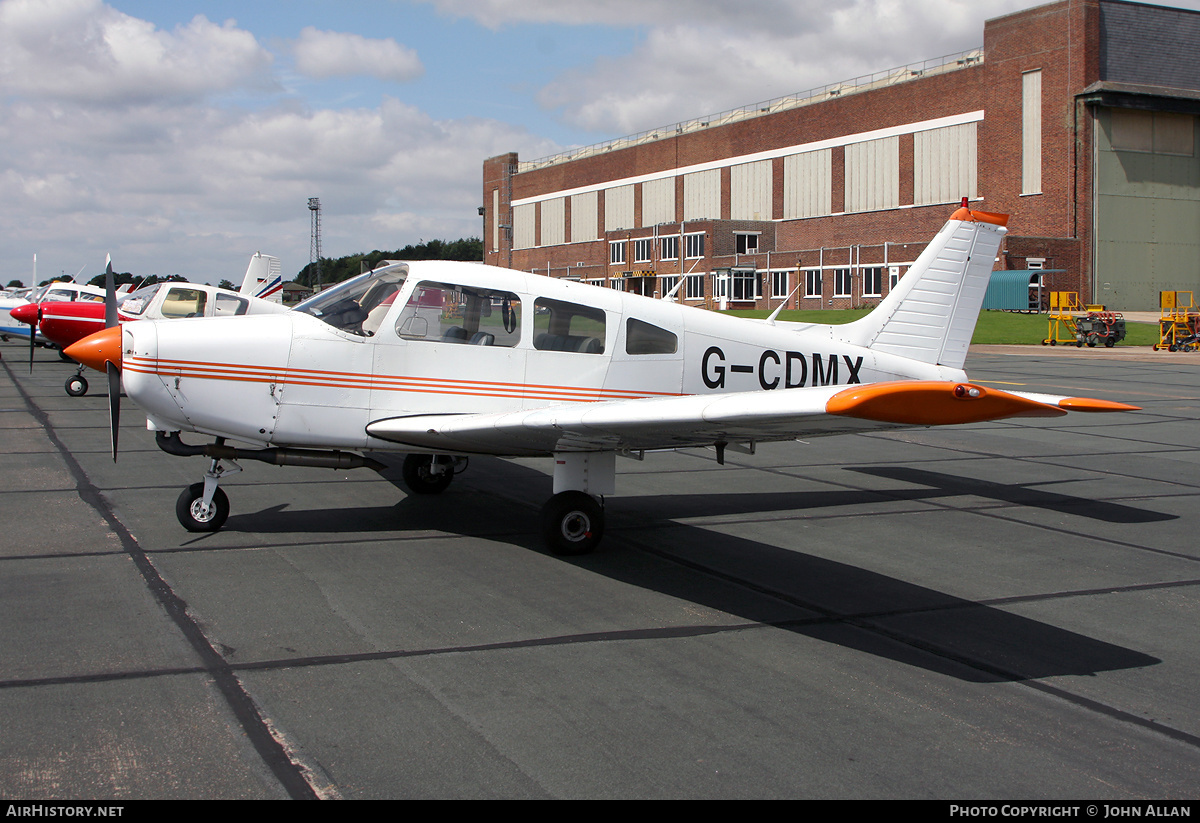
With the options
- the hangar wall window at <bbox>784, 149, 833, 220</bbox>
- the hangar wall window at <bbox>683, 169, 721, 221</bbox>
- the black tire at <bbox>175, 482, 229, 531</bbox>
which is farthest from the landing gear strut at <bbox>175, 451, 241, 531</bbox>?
the hangar wall window at <bbox>683, 169, 721, 221</bbox>

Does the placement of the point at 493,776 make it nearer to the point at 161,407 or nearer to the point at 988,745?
the point at 988,745

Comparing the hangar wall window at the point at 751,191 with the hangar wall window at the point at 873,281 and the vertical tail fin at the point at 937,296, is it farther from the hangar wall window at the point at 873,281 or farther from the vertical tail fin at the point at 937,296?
the vertical tail fin at the point at 937,296

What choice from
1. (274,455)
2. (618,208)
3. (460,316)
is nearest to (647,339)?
(460,316)

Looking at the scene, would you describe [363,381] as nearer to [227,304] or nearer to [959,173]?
[227,304]


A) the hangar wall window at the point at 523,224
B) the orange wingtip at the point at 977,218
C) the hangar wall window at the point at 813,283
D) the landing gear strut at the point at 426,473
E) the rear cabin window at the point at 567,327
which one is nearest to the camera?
the rear cabin window at the point at 567,327

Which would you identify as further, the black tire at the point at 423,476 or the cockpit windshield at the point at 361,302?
the black tire at the point at 423,476

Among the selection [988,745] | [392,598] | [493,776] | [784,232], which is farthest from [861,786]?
[784,232]

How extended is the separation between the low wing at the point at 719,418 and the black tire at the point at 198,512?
4.94 ft

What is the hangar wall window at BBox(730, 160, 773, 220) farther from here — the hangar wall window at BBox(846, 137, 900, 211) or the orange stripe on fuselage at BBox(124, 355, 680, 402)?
the orange stripe on fuselage at BBox(124, 355, 680, 402)

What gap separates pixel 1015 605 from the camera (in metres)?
6.03

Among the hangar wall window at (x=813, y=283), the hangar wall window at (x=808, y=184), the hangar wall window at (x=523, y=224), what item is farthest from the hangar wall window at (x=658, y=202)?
the hangar wall window at (x=523, y=224)

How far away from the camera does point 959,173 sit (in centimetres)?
6069

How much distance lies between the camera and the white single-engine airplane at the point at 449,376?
6.93 meters

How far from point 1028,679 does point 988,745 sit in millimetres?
955
